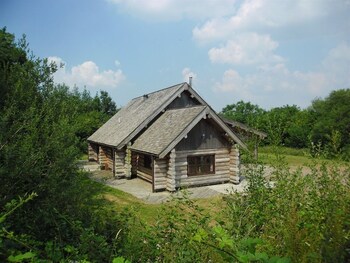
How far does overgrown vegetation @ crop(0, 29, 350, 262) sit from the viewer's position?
3.58 metres

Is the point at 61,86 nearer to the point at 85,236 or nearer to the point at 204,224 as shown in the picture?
the point at 85,236

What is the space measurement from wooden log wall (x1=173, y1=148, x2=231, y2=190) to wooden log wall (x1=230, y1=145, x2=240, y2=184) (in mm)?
206

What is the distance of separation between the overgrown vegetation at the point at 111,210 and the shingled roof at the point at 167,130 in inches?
371

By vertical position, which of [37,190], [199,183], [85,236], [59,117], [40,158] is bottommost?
[199,183]

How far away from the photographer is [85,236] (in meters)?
3.87

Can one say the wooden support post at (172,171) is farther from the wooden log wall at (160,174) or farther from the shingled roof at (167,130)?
the shingled roof at (167,130)

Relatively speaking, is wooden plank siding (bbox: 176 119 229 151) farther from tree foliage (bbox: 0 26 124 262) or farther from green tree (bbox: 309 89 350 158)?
green tree (bbox: 309 89 350 158)

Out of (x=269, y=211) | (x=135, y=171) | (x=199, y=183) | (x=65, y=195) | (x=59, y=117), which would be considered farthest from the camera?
(x=135, y=171)

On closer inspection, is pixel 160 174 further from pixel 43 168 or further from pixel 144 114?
pixel 43 168

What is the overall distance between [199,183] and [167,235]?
12.8 meters

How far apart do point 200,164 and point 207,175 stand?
2.57 ft

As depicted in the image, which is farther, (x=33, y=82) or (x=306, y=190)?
(x=33, y=82)

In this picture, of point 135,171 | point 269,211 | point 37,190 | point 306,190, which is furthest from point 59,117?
point 135,171

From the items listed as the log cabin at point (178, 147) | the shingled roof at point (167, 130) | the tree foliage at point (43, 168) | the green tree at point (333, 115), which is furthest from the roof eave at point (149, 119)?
the green tree at point (333, 115)
